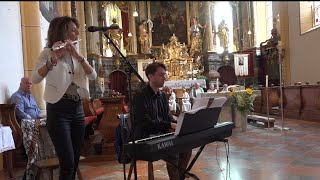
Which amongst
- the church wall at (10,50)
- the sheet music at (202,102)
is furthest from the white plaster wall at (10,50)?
the sheet music at (202,102)

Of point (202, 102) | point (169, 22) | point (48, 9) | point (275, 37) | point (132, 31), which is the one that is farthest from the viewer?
point (169, 22)

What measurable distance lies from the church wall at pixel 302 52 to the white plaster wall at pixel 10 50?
28.4ft

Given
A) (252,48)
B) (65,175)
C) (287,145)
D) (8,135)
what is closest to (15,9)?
(8,135)

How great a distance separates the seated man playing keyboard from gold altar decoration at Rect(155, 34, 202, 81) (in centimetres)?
1249

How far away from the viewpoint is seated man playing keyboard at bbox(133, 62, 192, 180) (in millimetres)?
2875

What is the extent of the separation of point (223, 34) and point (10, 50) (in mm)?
13407

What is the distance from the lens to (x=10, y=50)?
5574mm

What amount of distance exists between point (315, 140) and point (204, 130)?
396cm

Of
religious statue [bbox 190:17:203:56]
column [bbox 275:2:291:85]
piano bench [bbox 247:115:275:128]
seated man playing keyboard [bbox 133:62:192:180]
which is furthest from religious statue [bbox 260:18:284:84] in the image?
seated man playing keyboard [bbox 133:62:192:180]

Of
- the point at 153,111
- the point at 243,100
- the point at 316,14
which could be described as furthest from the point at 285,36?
the point at 153,111

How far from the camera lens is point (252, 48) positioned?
653 inches

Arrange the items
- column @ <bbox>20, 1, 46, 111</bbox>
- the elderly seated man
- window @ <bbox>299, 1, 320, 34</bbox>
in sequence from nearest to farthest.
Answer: the elderly seated man, column @ <bbox>20, 1, 46, 111</bbox>, window @ <bbox>299, 1, 320, 34</bbox>

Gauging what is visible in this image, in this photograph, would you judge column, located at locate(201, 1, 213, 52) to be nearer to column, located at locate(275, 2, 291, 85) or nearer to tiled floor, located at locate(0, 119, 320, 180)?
column, located at locate(275, 2, 291, 85)

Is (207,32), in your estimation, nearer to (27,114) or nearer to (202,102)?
(27,114)
